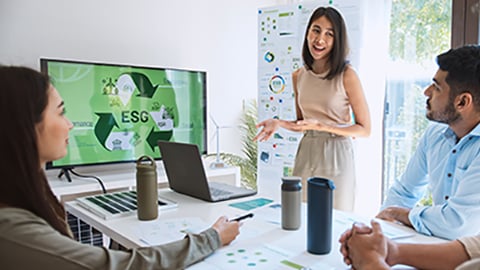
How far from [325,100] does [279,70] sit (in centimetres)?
149

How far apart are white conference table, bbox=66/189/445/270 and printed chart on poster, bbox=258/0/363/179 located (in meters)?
1.96

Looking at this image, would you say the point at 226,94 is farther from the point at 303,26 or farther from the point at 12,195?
the point at 12,195

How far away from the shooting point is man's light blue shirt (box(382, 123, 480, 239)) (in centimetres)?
125

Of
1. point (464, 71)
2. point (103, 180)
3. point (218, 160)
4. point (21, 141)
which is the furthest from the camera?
point (218, 160)

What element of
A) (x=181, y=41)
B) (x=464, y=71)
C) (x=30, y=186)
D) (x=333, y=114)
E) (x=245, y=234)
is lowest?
(x=245, y=234)

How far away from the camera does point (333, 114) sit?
84.6 inches

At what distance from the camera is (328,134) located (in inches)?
83.4

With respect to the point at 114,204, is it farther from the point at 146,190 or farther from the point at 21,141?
the point at 21,141

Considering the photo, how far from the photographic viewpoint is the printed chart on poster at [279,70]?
11.4 ft

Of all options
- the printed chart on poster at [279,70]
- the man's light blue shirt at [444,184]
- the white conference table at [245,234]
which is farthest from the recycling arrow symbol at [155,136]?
the man's light blue shirt at [444,184]

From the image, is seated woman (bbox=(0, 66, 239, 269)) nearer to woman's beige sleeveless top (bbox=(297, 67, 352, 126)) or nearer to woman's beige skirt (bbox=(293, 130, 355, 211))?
woman's beige skirt (bbox=(293, 130, 355, 211))

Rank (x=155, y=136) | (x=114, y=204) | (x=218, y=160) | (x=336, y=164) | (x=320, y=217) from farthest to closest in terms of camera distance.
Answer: (x=218, y=160)
(x=155, y=136)
(x=336, y=164)
(x=114, y=204)
(x=320, y=217)

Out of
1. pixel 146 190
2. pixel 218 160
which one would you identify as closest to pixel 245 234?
pixel 146 190

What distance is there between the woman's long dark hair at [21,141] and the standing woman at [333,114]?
1.38m
